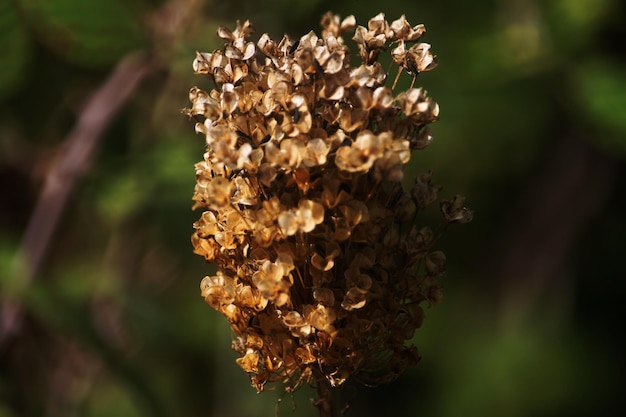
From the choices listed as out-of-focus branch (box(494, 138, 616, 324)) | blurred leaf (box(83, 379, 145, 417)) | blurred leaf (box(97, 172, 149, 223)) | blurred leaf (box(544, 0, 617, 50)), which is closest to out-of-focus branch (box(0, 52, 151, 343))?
blurred leaf (box(97, 172, 149, 223))

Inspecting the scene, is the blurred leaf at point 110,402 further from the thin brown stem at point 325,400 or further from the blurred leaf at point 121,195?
the thin brown stem at point 325,400

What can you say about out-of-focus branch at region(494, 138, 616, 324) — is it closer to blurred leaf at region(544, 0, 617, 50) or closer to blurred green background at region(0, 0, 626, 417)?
blurred green background at region(0, 0, 626, 417)

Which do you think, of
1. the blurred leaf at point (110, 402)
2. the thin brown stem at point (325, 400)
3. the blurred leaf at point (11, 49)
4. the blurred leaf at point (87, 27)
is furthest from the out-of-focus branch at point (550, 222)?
Result: the thin brown stem at point (325, 400)

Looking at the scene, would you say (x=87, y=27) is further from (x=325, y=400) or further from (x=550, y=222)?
(x=550, y=222)

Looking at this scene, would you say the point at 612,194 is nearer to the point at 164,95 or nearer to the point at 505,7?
the point at 505,7

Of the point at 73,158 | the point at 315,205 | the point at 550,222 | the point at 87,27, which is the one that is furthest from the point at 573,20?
the point at 315,205

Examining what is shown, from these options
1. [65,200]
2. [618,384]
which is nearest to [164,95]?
[65,200]
